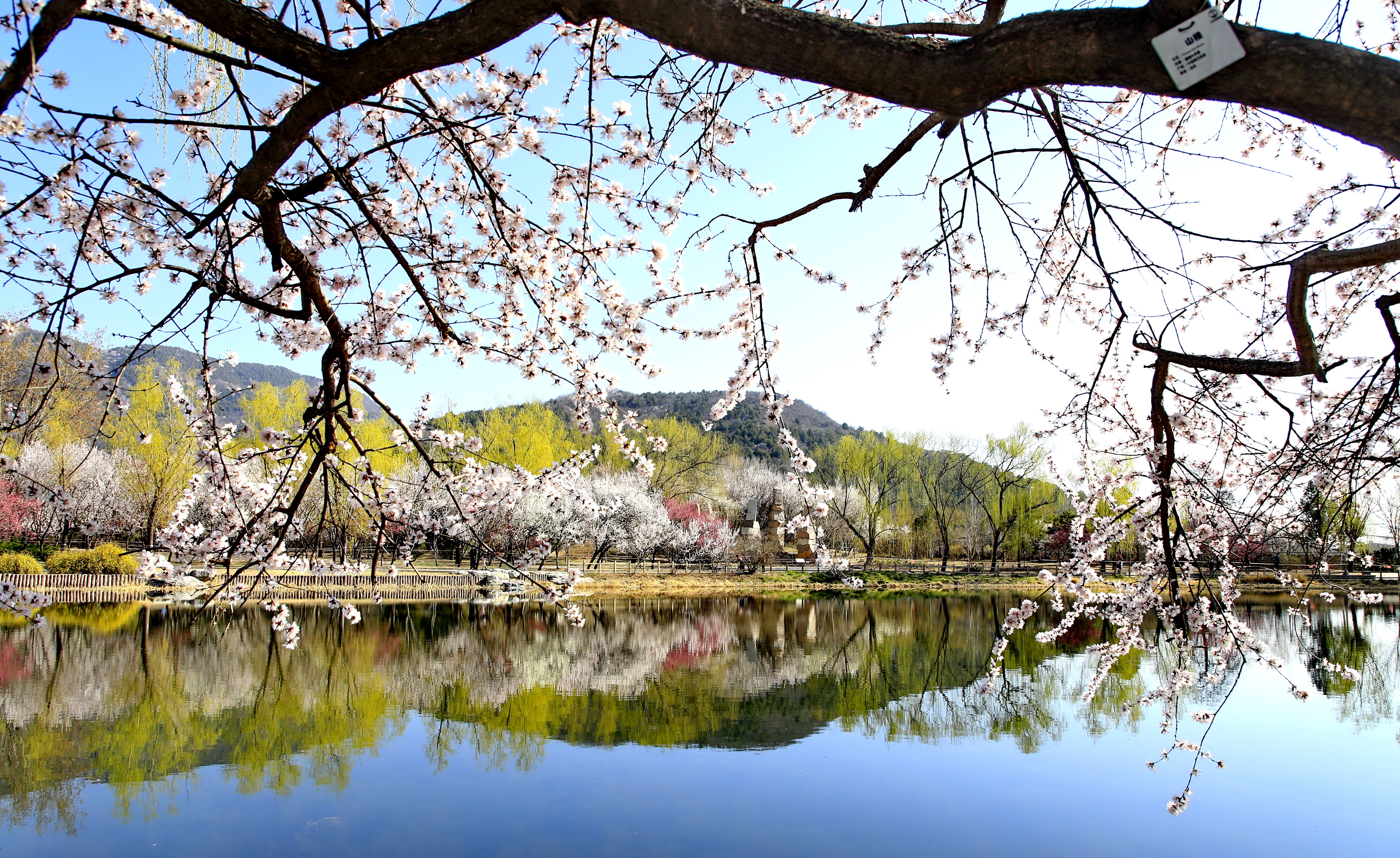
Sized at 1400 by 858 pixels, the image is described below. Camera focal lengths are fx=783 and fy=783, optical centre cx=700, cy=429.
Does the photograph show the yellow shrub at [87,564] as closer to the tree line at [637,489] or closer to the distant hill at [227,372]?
the tree line at [637,489]

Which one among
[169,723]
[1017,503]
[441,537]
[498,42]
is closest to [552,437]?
[1017,503]

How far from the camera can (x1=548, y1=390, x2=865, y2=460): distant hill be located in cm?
8362

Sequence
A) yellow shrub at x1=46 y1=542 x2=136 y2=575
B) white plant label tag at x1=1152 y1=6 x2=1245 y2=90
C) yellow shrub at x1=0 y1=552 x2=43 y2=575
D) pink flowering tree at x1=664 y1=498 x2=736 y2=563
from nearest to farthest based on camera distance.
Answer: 1. white plant label tag at x1=1152 y1=6 x2=1245 y2=90
2. yellow shrub at x1=0 y1=552 x2=43 y2=575
3. yellow shrub at x1=46 y1=542 x2=136 y2=575
4. pink flowering tree at x1=664 y1=498 x2=736 y2=563

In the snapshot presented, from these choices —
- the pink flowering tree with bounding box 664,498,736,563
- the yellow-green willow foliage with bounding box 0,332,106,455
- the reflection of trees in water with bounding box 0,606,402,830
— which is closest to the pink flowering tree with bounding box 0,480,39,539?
the reflection of trees in water with bounding box 0,606,402,830

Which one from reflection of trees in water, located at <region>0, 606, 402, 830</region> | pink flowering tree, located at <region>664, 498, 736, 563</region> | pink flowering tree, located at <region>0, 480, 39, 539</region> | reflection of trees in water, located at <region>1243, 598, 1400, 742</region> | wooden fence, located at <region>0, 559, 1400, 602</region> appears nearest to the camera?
reflection of trees in water, located at <region>0, 606, 402, 830</region>

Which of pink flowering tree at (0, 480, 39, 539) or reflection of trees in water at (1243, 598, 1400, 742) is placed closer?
reflection of trees in water at (1243, 598, 1400, 742)

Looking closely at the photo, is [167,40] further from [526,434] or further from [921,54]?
[526,434]

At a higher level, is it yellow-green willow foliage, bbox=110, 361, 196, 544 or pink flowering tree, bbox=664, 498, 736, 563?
yellow-green willow foliage, bbox=110, 361, 196, 544

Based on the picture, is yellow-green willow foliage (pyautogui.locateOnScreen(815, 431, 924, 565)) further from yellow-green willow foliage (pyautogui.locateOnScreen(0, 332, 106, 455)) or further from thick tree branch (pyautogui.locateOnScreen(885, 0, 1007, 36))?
thick tree branch (pyautogui.locateOnScreen(885, 0, 1007, 36))

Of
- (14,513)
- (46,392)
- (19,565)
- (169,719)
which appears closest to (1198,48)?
(46,392)

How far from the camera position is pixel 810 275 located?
12.5 feet

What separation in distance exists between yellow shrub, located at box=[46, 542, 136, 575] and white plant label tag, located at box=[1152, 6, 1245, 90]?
912 inches

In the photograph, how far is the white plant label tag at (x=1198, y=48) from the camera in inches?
52.9

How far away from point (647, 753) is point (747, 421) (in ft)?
292
